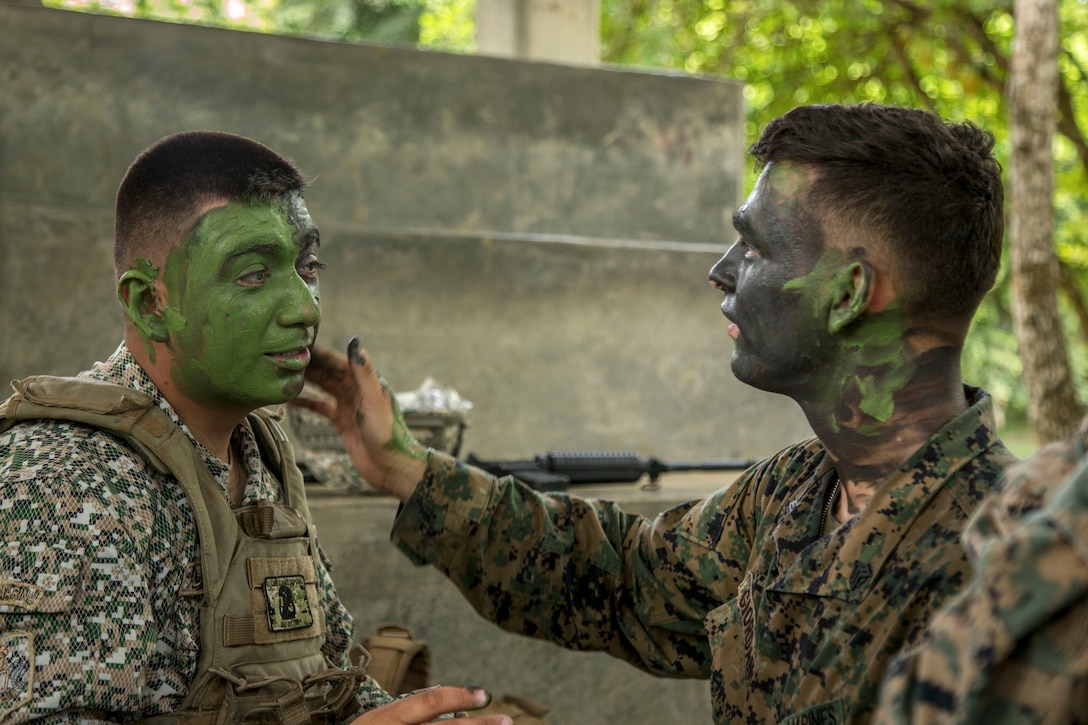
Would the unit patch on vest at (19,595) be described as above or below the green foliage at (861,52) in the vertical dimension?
below

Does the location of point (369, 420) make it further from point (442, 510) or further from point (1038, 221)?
point (1038, 221)

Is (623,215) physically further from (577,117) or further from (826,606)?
(826,606)

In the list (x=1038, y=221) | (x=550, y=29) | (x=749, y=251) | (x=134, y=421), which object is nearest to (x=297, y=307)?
(x=134, y=421)

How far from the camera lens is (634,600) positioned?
9.73 ft

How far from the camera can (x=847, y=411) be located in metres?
2.39

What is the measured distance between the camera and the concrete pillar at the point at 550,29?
661cm

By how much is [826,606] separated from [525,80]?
12.6 ft

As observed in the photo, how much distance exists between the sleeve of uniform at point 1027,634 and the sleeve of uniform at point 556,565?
173cm

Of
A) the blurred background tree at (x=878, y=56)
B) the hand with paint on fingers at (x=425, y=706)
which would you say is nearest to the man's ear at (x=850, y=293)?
the hand with paint on fingers at (x=425, y=706)

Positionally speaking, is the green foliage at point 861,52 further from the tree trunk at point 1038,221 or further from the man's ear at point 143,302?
the man's ear at point 143,302

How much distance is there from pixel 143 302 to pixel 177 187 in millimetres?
253

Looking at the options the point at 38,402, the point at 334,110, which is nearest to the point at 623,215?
the point at 334,110

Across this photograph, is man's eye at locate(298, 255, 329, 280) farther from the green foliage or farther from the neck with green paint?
the green foliage

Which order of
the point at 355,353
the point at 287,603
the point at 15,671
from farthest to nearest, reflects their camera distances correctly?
1. the point at 355,353
2. the point at 287,603
3. the point at 15,671
